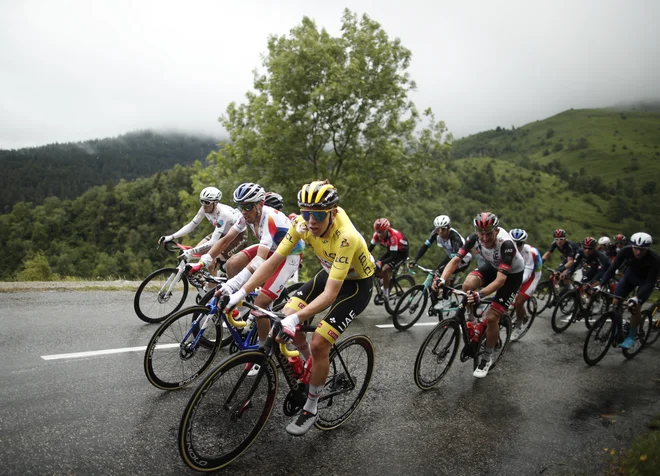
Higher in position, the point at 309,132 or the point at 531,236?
the point at 309,132

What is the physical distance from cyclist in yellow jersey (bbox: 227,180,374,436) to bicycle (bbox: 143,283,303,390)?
858 millimetres

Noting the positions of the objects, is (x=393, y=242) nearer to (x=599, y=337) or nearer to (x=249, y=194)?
(x=599, y=337)

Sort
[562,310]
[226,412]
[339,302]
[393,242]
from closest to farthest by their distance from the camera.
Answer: [226,412] < [339,302] < [393,242] < [562,310]

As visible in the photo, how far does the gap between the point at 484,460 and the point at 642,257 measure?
6.52 metres

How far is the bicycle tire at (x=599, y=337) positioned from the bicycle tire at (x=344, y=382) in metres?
4.99

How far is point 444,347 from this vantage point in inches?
234

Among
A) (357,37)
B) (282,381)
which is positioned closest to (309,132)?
(357,37)

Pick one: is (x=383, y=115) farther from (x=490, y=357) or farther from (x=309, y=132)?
(x=490, y=357)

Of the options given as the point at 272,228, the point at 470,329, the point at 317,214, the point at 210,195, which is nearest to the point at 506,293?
the point at 470,329

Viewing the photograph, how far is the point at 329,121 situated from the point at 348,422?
19.4 m

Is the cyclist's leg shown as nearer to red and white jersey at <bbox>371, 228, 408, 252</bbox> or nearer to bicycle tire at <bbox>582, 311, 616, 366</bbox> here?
red and white jersey at <bbox>371, 228, 408, 252</bbox>

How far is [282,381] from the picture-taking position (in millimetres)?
5375

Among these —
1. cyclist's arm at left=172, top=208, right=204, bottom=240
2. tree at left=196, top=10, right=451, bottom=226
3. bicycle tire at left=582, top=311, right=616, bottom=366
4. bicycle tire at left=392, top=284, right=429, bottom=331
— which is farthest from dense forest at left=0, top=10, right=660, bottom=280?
bicycle tire at left=582, top=311, right=616, bottom=366

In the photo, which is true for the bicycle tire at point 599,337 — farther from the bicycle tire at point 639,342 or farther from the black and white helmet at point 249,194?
the black and white helmet at point 249,194
